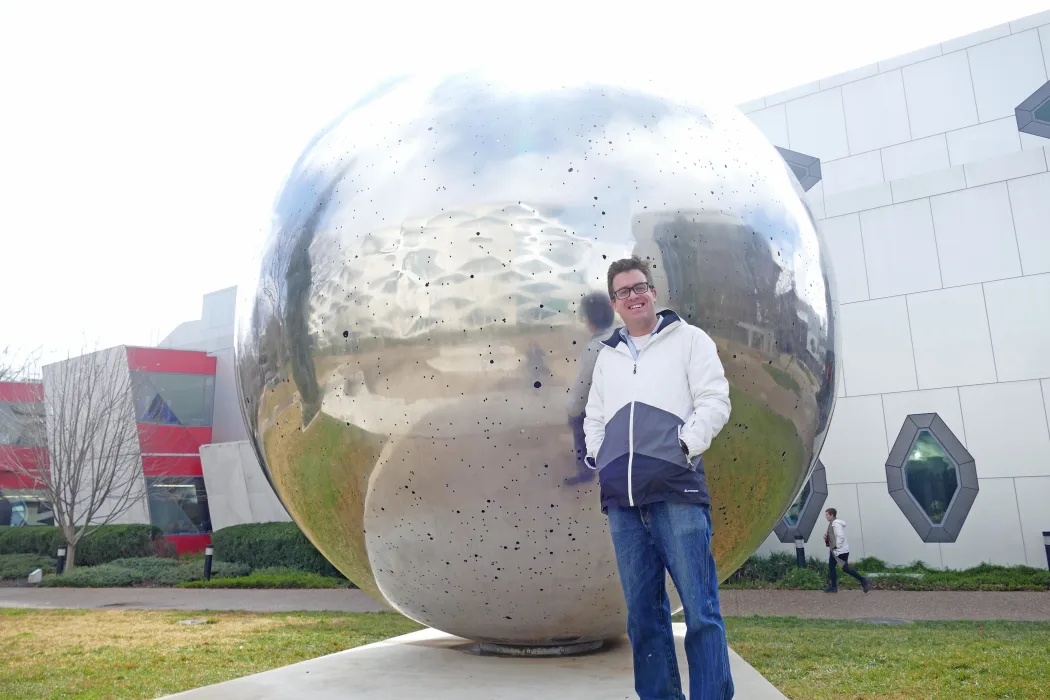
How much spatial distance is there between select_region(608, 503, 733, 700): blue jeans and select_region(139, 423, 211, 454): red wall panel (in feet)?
85.6

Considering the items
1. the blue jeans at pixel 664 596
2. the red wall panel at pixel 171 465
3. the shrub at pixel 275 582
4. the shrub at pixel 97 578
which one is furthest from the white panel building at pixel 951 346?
the red wall panel at pixel 171 465

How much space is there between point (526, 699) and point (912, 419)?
14041mm

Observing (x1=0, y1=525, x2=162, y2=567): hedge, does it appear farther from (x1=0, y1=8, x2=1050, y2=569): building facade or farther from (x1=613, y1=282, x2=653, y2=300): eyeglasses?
(x1=613, y1=282, x2=653, y2=300): eyeglasses

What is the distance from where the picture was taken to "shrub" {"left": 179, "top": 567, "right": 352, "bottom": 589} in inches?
671

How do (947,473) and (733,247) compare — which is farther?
(947,473)

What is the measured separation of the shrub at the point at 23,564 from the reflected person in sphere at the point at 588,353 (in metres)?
23.4

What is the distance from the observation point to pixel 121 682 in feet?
21.4

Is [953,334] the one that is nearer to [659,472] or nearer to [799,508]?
[799,508]

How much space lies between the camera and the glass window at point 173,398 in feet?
89.2

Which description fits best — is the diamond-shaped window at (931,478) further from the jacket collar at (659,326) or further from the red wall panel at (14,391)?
the red wall panel at (14,391)

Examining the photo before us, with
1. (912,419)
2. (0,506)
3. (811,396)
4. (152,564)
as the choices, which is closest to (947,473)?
(912,419)

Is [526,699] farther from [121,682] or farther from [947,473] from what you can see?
[947,473]

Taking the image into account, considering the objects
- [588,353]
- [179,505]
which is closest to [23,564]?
[179,505]

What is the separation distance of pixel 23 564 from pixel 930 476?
22.8m
